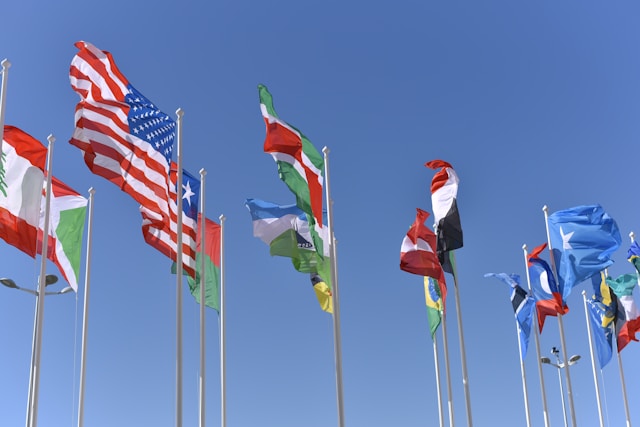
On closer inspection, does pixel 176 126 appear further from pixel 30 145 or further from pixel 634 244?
pixel 634 244

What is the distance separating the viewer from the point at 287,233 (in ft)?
72.8

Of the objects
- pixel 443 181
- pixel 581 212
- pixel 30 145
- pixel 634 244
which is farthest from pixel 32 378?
pixel 634 244

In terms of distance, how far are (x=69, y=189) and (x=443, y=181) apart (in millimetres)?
10422

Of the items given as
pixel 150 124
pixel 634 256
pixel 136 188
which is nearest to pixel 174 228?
pixel 136 188

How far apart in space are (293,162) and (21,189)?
6375 mm

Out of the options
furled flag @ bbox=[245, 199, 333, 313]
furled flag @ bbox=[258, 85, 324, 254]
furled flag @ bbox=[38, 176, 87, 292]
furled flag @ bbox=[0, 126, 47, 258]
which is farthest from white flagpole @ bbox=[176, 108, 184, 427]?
furled flag @ bbox=[38, 176, 87, 292]

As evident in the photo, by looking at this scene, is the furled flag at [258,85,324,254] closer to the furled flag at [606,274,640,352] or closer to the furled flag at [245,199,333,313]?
the furled flag at [245,199,333,313]

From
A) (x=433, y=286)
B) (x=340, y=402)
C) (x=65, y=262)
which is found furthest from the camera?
(x=433, y=286)

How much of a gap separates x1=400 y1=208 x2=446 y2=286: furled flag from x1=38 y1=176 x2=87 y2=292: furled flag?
8879 mm

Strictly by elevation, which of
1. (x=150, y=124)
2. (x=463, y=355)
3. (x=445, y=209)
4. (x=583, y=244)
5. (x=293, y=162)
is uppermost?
(x=150, y=124)

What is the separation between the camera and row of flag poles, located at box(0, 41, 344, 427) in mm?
18578

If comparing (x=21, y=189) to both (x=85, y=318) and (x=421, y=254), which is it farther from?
(x=421, y=254)

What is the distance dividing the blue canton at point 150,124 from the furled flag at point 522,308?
13.8 meters

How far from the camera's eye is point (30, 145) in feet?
64.1
